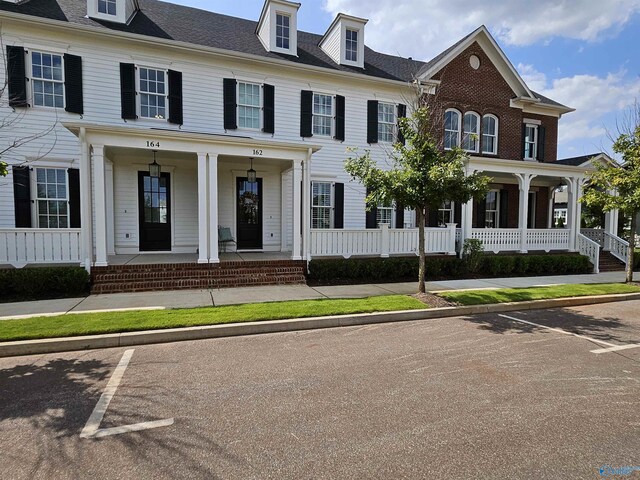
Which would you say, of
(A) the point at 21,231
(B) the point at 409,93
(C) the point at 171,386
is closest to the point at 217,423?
(C) the point at 171,386

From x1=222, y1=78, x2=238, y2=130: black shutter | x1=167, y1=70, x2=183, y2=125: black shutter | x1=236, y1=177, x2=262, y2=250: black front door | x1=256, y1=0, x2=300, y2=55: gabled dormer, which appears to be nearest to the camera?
x1=167, y1=70, x2=183, y2=125: black shutter

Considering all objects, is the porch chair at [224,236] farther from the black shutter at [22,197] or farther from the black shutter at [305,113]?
the black shutter at [22,197]

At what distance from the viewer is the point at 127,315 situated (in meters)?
6.60

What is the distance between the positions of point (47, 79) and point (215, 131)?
477cm

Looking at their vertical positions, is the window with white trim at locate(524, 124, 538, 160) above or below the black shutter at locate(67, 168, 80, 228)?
above

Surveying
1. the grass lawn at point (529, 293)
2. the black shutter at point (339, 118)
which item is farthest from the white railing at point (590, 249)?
the black shutter at point (339, 118)

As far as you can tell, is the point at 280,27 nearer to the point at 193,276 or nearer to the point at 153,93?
the point at 153,93

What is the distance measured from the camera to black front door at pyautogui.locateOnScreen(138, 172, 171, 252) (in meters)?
12.0

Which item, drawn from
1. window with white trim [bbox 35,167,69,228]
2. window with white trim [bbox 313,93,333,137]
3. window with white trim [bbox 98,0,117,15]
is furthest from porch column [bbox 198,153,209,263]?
window with white trim [bbox 98,0,117,15]

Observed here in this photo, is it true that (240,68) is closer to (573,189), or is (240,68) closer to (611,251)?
(573,189)

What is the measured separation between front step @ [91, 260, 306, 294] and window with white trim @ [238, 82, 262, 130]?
525 centimetres

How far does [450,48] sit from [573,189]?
25.2 ft

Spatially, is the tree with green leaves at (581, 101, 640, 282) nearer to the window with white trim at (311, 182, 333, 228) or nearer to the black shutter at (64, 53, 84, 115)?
the window with white trim at (311, 182, 333, 228)

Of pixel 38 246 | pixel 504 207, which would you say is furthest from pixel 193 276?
pixel 504 207
